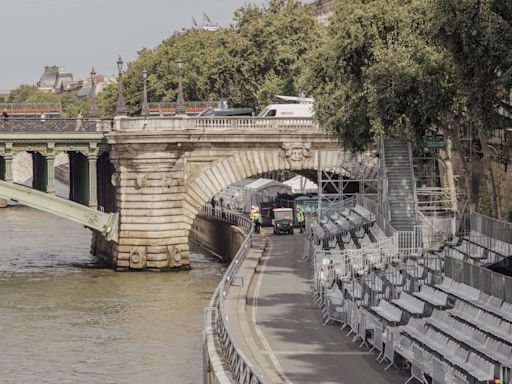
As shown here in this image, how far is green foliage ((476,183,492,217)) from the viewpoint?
57.6 metres

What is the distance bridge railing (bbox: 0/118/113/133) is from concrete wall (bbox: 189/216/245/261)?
8.76 metres

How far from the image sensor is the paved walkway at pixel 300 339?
31844 mm

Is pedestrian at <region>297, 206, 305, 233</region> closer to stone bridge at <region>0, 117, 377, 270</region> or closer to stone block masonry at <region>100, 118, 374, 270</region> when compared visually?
stone bridge at <region>0, 117, 377, 270</region>

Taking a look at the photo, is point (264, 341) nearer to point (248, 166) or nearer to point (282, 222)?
point (248, 166)

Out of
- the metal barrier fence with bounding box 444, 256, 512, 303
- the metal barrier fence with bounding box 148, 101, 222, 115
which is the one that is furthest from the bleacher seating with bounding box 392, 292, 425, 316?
the metal barrier fence with bounding box 148, 101, 222, 115

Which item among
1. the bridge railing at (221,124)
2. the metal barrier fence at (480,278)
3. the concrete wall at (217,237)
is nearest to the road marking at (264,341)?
the metal barrier fence at (480,278)

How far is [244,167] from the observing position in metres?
71.4

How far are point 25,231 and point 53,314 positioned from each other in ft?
147

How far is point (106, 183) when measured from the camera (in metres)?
82.7

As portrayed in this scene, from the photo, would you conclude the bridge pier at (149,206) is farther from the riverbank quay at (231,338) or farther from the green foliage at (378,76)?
the riverbank quay at (231,338)

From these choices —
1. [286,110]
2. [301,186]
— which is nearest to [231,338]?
[286,110]

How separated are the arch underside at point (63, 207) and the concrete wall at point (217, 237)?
6552 millimetres

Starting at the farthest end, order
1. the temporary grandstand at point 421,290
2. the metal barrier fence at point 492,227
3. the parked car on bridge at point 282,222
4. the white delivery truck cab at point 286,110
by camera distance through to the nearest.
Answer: the white delivery truck cab at point 286,110 < the parked car on bridge at point 282,222 < the metal barrier fence at point 492,227 < the temporary grandstand at point 421,290

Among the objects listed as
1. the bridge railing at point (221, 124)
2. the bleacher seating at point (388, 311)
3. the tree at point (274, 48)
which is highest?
the tree at point (274, 48)
